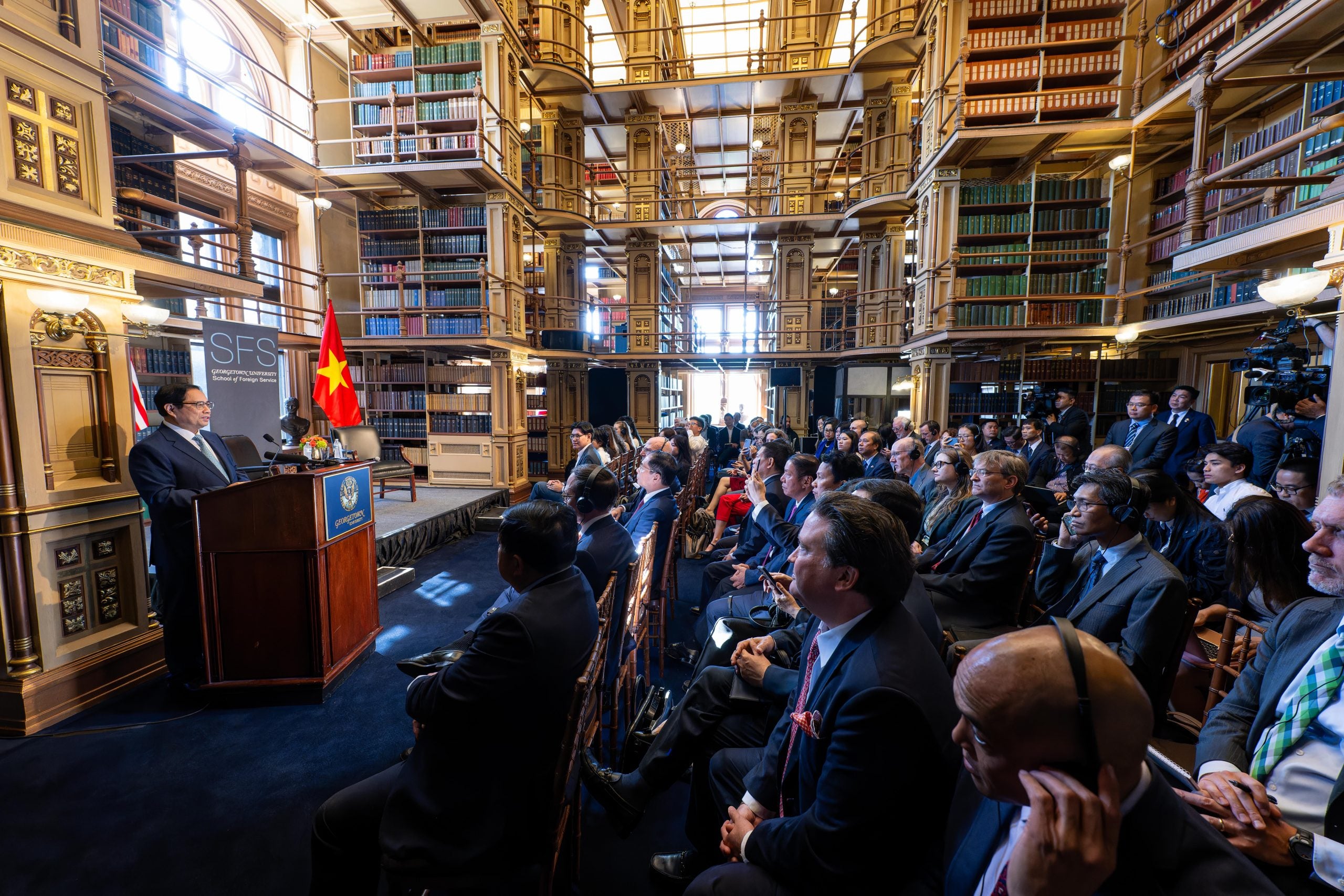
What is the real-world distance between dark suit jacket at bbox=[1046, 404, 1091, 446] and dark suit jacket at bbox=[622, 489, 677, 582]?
4107mm

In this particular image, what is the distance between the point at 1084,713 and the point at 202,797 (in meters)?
2.96

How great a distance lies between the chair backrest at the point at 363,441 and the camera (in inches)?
257

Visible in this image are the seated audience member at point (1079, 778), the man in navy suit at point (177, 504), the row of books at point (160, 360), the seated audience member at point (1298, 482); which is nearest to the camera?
the seated audience member at point (1079, 778)

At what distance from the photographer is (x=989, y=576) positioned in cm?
239

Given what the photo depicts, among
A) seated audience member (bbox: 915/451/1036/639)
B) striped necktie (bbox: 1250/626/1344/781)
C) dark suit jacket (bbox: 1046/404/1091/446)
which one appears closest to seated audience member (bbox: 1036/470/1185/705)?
seated audience member (bbox: 915/451/1036/639)

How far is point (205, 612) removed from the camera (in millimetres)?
2592

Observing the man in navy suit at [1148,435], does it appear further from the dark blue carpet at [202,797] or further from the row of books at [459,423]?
the row of books at [459,423]

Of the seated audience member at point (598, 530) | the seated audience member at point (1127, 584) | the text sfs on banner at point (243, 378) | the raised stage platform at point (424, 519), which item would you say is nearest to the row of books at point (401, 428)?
the raised stage platform at point (424, 519)

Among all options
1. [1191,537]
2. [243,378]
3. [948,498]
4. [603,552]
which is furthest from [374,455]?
[1191,537]

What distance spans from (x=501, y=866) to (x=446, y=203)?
29.1 feet

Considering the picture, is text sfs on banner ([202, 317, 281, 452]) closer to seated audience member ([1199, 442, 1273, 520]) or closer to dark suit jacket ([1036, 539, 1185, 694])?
dark suit jacket ([1036, 539, 1185, 694])

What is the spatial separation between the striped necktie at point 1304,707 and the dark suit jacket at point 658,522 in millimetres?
2361

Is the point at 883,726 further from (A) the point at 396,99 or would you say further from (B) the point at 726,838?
(A) the point at 396,99

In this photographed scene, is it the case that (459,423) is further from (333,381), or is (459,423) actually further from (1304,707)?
(1304,707)
